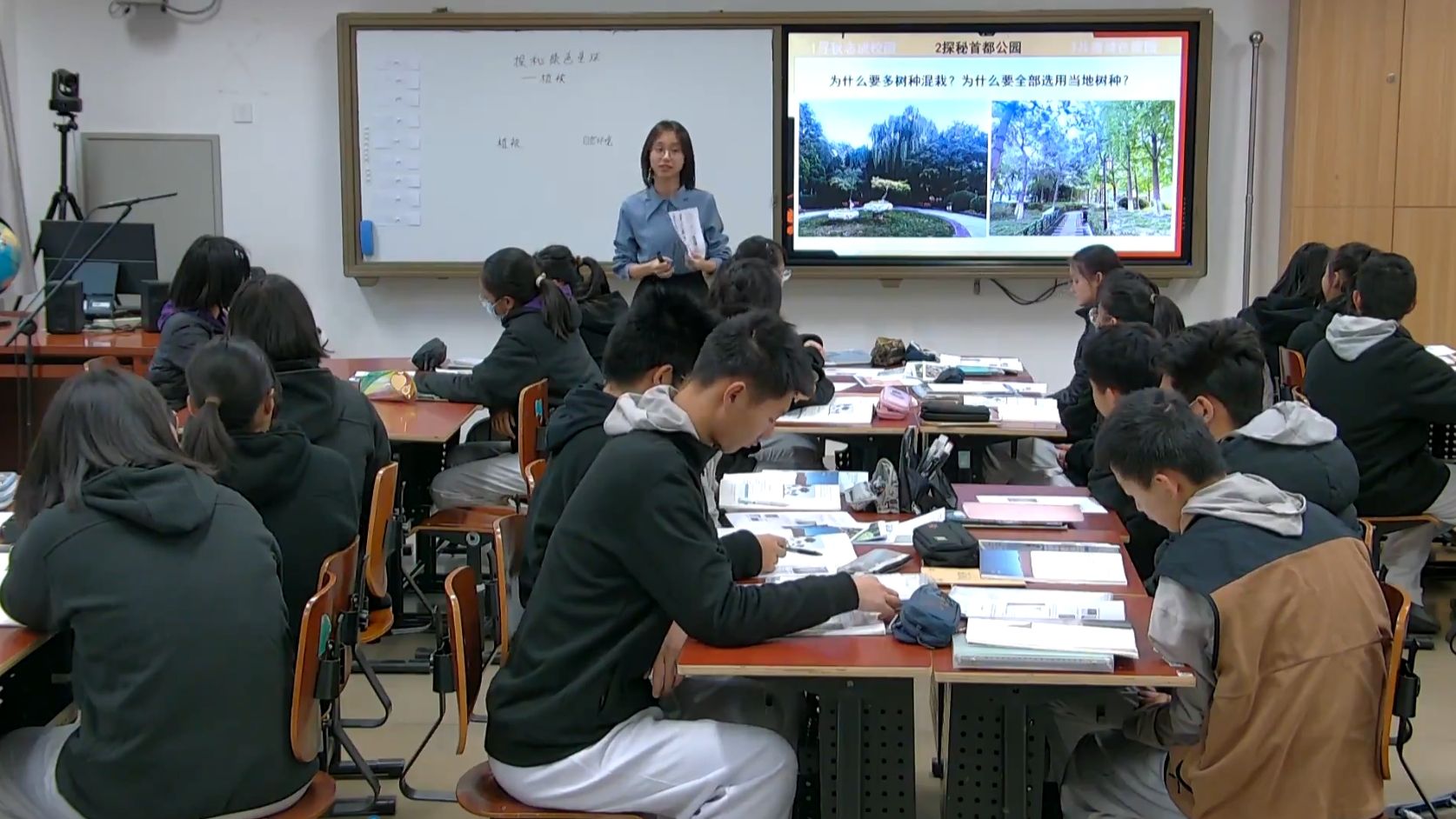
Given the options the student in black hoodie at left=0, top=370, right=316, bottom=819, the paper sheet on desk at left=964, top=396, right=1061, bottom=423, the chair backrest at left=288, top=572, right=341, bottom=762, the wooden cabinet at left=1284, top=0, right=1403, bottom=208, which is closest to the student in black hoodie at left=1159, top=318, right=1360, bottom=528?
the paper sheet on desk at left=964, top=396, right=1061, bottom=423

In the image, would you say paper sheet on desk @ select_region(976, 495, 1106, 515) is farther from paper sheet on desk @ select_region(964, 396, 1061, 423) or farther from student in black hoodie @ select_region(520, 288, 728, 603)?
paper sheet on desk @ select_region(964, 396, 1061, 423)

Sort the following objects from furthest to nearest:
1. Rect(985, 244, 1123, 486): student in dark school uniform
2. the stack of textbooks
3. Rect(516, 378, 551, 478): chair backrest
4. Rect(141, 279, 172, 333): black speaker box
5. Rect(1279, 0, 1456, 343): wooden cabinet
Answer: Rect(1279, 0, 1456, 343): wooden cabinet
Rect(141, 279, 172, 333): black speaker box
Rect(985, 244, 1123, 486): student in dark school uniform
Rect(516, 378, 551, 478): chair backrest
the stack of textbooks

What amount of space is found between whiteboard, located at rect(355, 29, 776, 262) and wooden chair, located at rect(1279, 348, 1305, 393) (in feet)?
8.34

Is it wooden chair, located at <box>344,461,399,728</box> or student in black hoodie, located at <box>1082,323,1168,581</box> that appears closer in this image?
student in black hoodie, located at <box>1082,323,1168,581</box>

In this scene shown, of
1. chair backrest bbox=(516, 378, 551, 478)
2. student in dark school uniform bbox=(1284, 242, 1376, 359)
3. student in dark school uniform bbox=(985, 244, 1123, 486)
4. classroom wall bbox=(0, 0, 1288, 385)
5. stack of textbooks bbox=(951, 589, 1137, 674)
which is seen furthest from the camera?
classroom wall bbox=(0, 0, 1288, 385)

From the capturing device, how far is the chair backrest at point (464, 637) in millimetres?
2293

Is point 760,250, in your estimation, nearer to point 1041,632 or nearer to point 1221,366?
point 1221,366

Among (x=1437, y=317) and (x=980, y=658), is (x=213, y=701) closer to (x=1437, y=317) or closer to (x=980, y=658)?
(x=980, y=658)

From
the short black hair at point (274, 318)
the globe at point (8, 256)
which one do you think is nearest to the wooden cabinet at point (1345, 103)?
the short black hair at point (274, 318)

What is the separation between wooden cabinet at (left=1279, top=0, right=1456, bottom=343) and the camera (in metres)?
6.43

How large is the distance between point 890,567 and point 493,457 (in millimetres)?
2201

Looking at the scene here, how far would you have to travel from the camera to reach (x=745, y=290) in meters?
4.25

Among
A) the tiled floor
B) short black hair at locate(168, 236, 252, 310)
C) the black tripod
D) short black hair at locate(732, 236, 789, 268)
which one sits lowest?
the tiled floor


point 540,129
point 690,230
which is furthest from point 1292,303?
point 540,129
